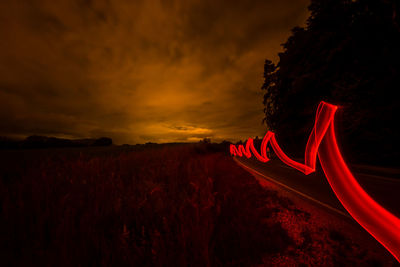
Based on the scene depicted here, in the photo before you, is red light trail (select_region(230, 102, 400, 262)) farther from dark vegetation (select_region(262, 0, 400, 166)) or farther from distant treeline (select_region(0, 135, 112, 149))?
distant treeline (select_region(0, 135, 112, 149))

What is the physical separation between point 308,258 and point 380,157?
14159mm

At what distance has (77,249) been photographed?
206 cm

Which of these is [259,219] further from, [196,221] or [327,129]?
[327,129]

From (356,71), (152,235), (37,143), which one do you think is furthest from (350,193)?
(37,143)

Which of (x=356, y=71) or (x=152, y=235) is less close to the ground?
(x=356, y=71)

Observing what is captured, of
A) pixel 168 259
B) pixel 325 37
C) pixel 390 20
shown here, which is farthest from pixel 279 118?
pixel 168 259

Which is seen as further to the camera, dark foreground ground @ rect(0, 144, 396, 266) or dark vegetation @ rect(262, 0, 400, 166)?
dark vegetation @ rect(262, 0, 400, 166)

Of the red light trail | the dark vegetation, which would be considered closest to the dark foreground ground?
the red light trail

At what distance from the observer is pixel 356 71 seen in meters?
10.8

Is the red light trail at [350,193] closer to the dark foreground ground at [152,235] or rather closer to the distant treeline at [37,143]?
the dark foreground ground at [152,235]

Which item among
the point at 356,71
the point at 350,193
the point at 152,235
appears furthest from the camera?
the point at 356,71

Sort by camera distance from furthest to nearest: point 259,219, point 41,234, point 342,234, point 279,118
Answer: point 279,118 < point 259,219 < point 342,234 < point 41,234

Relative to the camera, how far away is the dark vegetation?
955 centimetres

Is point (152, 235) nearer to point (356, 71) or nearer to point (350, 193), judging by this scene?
point (350, 193)
